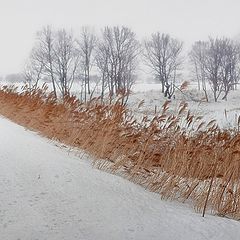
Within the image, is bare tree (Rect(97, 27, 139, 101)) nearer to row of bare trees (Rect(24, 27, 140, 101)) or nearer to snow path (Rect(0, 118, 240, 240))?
row of bare trees (Rect(24, 27, 140, 101))

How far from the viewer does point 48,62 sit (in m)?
48.3

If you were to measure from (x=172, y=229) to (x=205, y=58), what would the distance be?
50215 mm

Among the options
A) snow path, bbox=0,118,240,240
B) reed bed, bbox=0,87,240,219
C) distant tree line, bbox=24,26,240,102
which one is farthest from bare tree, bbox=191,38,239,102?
snow path, bbox=0,118,240,240

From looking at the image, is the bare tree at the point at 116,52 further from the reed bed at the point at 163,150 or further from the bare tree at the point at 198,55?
the reed bed at the point at 163,150

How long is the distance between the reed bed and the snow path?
0.35 metres

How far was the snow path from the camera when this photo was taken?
6.30ft

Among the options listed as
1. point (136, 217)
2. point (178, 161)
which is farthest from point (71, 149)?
point (136, 217)

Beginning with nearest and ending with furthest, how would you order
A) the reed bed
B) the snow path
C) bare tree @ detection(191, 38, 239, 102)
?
the snow path → the reed bed → bare tree @ detection(191, 38, 239, 102)

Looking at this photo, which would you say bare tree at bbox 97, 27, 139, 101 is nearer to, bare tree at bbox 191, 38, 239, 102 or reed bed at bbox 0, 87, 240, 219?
bare tree at bbox 191, 38, 239, 102

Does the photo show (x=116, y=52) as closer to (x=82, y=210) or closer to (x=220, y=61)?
(x=220, y=61)

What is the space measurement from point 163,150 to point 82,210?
5.98 feet

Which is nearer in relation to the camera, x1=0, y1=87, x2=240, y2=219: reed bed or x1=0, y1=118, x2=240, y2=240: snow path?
x1=0, y1=118, x2=240, y2=240: snow path

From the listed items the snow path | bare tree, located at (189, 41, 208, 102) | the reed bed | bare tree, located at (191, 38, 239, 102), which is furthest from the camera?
bare tree, located at (189, 41, 208, 102)

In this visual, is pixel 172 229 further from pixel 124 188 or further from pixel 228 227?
pixel 124 188
